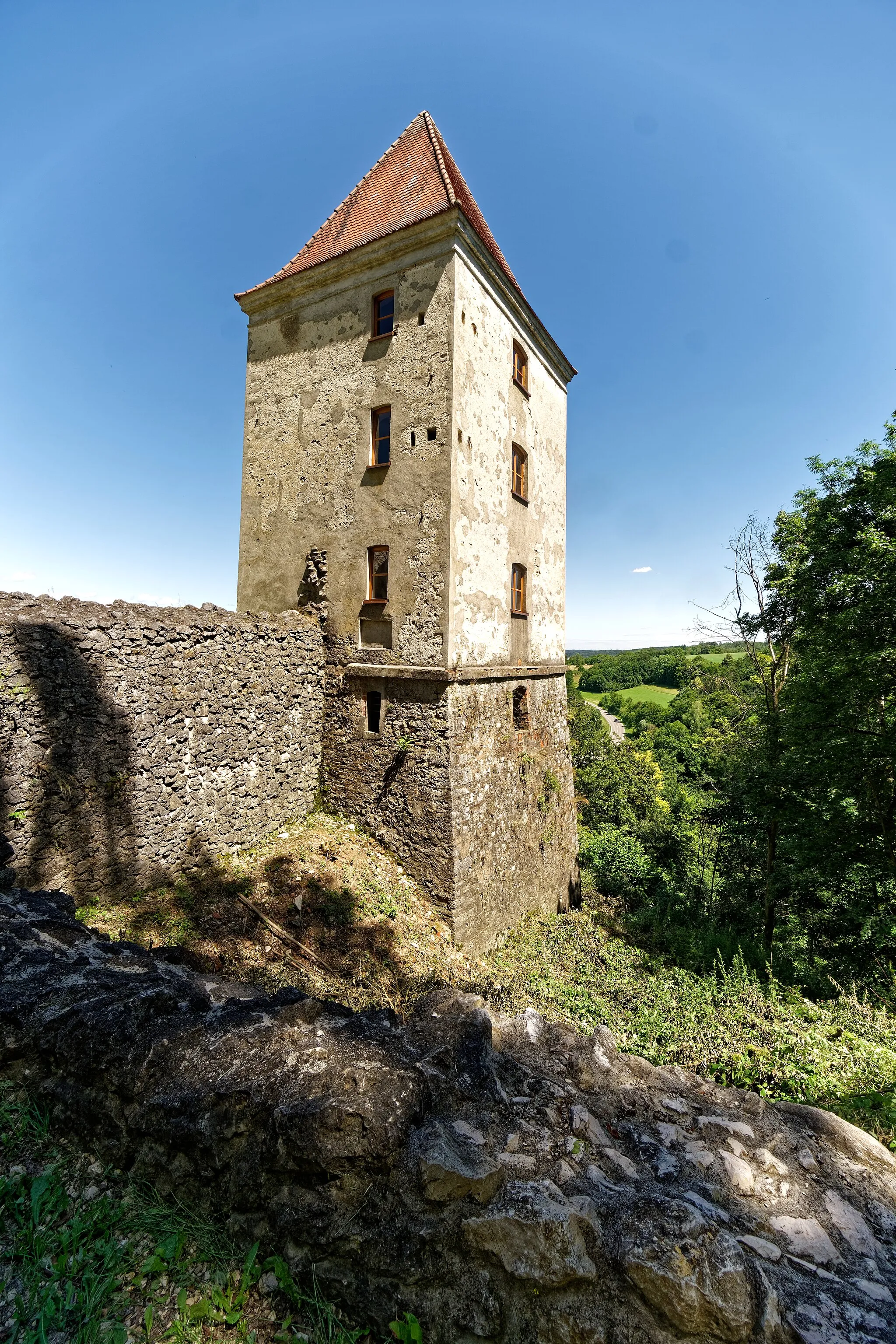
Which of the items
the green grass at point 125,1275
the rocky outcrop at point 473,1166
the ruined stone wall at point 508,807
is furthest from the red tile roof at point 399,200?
the green grass at point 125,1275

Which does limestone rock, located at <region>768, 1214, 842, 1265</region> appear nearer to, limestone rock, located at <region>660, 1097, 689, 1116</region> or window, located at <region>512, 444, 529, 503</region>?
limestone rock, located at <region>660, 1097, 689, 1116</region>

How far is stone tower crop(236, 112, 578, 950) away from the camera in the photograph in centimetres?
918

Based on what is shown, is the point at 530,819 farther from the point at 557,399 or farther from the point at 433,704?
the point at 557,399

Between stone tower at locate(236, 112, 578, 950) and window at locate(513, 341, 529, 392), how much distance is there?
0.08 meters

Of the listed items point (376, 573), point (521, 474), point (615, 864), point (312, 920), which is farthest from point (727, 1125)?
point (615, 864)

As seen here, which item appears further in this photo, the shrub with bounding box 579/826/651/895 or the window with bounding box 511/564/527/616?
the shrub with bounding box 579/826/651/895

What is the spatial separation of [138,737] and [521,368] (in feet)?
35.5

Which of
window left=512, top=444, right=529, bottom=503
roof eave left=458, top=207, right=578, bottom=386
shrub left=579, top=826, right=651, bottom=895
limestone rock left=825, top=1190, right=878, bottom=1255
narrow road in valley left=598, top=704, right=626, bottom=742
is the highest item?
roof eave left=458, top=207, right=578, bottom=386

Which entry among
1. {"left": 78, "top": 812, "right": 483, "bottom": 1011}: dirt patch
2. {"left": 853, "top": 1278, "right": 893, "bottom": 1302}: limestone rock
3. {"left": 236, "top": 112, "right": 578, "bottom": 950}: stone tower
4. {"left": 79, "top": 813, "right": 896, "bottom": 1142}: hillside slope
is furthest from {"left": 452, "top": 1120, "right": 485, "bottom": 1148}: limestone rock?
{"left": 236, "top": 112, "right": 578, "bottom": 950}: stone tower

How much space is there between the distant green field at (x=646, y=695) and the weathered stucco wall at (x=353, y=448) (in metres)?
58.2

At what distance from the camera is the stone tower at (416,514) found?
918cm

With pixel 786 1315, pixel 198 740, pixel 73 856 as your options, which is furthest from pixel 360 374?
pixel 786 1315

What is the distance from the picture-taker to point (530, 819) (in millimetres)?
11398

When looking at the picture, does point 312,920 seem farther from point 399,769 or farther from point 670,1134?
point 670,1134
